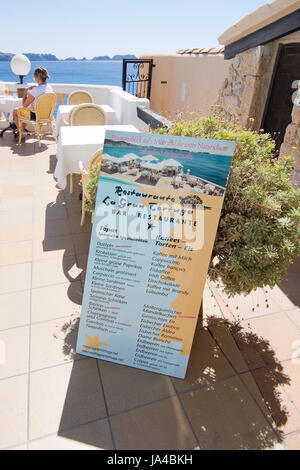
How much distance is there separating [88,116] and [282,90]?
113 inches

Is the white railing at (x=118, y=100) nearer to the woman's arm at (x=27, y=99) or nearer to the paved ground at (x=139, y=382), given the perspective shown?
the woman's arm at (x=27, y=99)

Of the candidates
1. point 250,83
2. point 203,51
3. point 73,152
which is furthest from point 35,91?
point 203,51

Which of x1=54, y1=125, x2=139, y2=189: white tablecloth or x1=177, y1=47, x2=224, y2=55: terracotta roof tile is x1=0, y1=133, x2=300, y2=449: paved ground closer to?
x1=54, y1=125, x2=139, y2=189: white tablecloth

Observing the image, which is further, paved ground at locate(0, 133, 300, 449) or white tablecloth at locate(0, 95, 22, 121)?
white tablecloth at locate(0, 95, 22, 121)

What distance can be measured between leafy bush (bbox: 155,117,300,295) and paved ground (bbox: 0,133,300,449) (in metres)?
0.70

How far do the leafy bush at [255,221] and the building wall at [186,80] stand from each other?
6569 mm

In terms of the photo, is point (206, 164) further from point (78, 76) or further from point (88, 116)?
point (78, 76)

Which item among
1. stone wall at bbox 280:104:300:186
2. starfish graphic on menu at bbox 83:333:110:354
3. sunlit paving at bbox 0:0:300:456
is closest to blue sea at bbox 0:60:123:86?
stone wall at bbox 280:104:300:186

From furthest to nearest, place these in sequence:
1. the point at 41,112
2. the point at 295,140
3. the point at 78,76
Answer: the point at 78,76 → the point at 41,112 → the point at 295,140

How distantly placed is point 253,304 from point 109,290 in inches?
56.6

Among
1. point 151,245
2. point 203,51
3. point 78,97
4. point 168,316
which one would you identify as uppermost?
point 203,51

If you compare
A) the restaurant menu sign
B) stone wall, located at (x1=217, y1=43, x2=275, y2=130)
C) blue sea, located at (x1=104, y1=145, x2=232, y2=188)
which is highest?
stone wall, located at (x1=217, y1=43, x2=275, y2=130)

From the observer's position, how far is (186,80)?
9297 millimetres

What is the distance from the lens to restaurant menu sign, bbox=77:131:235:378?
5.32 ft
